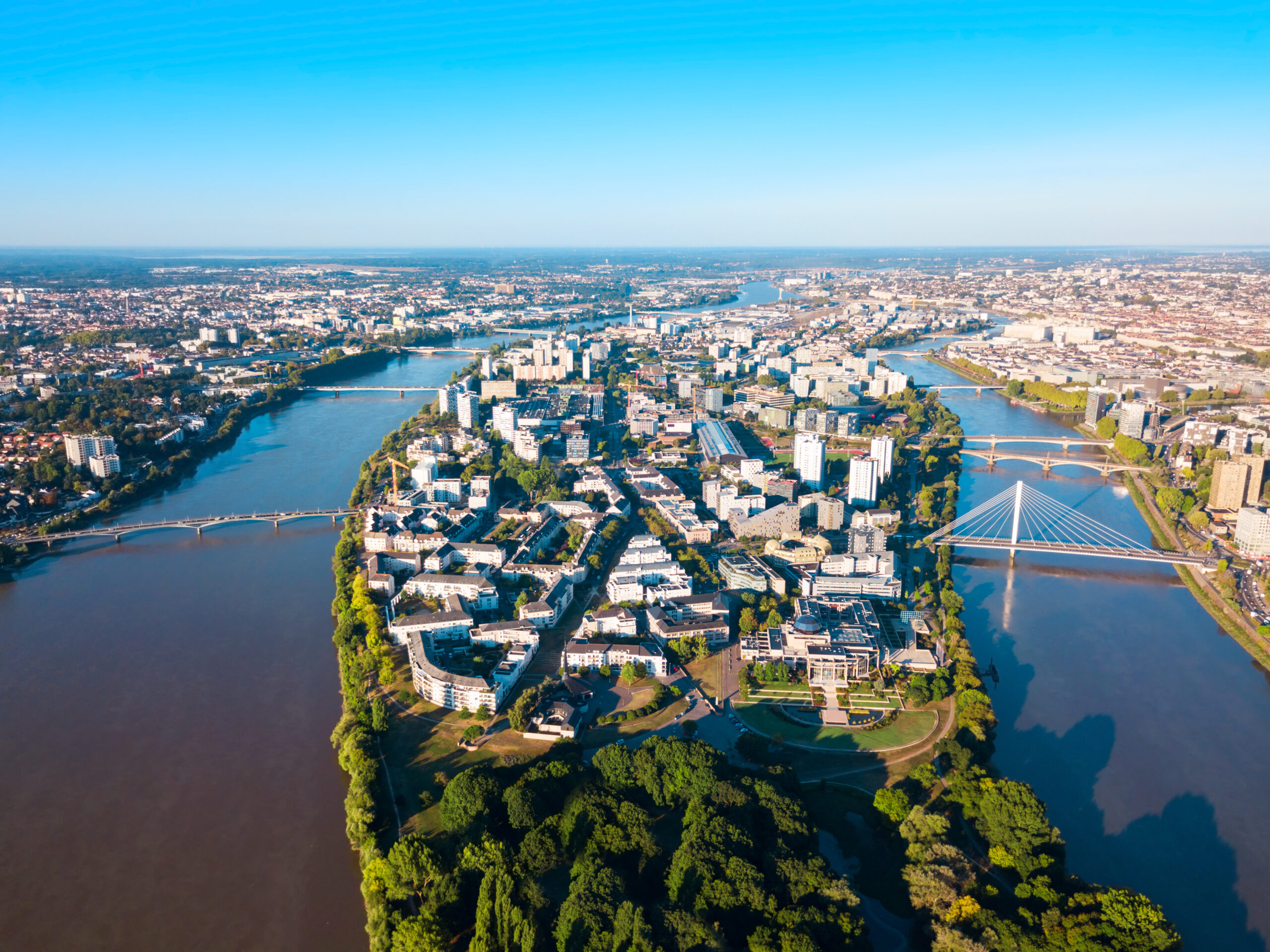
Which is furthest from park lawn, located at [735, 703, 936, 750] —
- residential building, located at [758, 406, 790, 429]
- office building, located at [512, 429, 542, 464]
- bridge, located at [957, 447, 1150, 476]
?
residential building, located at [758, 406, 790, 429]

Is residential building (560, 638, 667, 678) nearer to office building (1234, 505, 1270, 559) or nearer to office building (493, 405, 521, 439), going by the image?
office building (1234, 505, 1270, 559)

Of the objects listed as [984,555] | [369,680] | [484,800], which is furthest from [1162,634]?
[369,680]

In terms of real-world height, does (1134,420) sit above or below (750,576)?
above

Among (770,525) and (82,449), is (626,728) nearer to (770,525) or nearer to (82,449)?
(770,525)

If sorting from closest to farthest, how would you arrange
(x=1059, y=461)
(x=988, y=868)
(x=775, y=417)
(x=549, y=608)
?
Result: (x=988, y=868)
(x=549, y=608)
(x=1059, y=461)
(x=775, y=417)

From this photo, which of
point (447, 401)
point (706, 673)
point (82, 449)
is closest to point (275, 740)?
point (706, 673)

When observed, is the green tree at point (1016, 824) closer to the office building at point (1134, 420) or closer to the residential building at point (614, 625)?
the residential building at point (614, 625)
